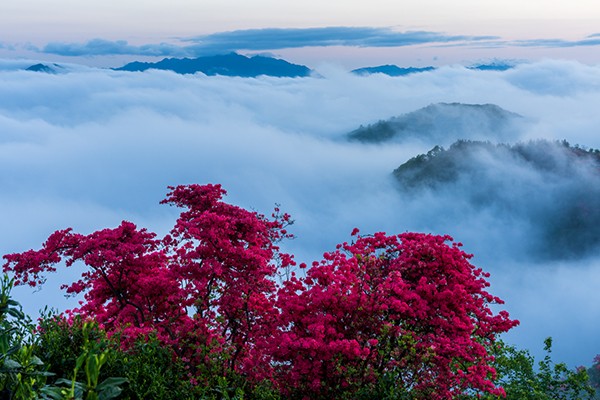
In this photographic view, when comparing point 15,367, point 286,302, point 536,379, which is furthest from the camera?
point 536,379

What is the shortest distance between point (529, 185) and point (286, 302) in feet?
347

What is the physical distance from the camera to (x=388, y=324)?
36.2ft

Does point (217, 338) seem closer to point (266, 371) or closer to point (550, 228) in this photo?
point (266, 371)

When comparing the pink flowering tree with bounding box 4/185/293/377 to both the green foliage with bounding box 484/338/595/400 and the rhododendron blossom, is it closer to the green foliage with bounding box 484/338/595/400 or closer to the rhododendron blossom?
the rhododendron blossom

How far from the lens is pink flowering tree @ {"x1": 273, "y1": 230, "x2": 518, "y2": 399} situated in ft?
35.5

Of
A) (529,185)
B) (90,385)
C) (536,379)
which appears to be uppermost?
(529,185)

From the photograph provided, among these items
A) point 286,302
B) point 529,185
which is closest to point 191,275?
point 286,302

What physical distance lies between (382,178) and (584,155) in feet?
237

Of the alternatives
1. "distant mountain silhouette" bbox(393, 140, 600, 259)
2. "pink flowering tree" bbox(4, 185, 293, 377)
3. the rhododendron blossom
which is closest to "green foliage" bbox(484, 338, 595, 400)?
the rhododendron blossom

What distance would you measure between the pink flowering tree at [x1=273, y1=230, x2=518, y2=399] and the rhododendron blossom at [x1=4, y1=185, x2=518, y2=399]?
1.1 inches

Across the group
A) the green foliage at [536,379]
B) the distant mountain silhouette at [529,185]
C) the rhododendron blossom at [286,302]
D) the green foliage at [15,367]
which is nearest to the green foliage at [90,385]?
the green foliage at [15,367]

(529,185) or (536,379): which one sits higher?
(529,185)

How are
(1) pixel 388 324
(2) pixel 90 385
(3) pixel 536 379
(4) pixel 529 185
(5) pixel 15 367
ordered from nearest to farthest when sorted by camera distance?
(2) pixel 90 385, (5) pixel 15 367, (1) pixel 388 324, (3) pixel 536 379, (4) pixel 529 185

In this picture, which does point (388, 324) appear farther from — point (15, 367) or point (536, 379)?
point (536, 379)
